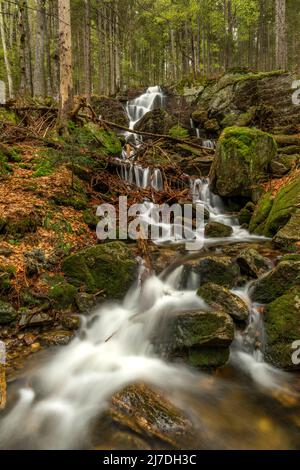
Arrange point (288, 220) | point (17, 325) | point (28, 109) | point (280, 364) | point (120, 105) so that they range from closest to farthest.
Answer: point (280, 364)
point (17, 325)
point (288, 220)
point (28, 109)
point (120, 105)

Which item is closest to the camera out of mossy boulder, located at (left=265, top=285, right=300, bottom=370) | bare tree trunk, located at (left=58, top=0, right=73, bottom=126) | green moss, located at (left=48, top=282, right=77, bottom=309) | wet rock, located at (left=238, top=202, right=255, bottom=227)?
mossy boulder, located at (left=265, top=285, right=300, bottom=370)

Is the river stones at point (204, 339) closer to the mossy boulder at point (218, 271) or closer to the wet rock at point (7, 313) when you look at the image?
the mossy boulder at point (218, 271)

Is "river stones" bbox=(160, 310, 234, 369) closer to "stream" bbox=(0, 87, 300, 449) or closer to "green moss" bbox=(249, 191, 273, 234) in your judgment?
"stream" bbox=(0, 87, 300, 449)

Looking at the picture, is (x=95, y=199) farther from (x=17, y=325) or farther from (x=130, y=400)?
(x=130, y=400)

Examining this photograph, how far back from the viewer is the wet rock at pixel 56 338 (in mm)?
4137

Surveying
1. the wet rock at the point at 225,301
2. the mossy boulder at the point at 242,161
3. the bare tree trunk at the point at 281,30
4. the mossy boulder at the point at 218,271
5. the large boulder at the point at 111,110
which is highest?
the bare tree trunk at the point at 281,30

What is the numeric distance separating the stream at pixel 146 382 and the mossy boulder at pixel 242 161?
4252mm

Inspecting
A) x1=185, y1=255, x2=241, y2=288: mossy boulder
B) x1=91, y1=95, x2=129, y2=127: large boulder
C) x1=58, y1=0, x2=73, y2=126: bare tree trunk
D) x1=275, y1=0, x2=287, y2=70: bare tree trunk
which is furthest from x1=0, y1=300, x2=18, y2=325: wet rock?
x1=275, y1=0, x2=287, y2=70: bare tree trunk

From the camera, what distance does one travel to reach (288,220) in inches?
251

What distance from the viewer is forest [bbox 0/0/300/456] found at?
303 centimetres

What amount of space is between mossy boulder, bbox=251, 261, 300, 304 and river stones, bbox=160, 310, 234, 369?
84 cm

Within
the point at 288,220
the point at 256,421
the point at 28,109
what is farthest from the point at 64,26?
the point at 256,421

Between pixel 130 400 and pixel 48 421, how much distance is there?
2.71 feet

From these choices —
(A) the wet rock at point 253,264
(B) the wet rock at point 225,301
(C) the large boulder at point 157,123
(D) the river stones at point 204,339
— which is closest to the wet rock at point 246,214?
(A) the wet rock at point 253,264
